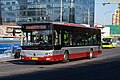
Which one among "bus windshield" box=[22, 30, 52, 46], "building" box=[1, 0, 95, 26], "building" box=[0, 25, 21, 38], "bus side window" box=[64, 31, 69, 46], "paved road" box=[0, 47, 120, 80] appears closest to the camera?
"paved road" box=[0, 47, 120, 80]

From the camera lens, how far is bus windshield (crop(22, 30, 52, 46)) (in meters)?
25.3

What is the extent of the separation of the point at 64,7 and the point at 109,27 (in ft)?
78.5

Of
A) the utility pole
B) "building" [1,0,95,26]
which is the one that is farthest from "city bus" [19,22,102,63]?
the utility pole

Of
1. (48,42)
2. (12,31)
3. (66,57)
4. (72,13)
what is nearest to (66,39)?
(66,57)

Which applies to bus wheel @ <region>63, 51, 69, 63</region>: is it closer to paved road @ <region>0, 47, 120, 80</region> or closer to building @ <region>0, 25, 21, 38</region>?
paved road @ <region>0, 47, 120, 80</region>

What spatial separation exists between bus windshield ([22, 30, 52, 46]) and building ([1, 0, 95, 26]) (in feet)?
370

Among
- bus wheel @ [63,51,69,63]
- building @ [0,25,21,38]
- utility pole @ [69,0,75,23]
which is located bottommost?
bus wheel @ [63,51,69,63]

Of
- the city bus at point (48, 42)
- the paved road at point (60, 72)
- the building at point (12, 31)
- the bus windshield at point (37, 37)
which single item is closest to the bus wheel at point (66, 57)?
the city bus at point (48, 42)

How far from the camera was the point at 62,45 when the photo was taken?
87.5 feet

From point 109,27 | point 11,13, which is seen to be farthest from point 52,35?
point 11,13

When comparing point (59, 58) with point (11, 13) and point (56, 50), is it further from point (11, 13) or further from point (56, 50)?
point (11, 13)

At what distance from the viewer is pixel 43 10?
145250 millimetres

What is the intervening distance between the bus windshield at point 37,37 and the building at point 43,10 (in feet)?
370

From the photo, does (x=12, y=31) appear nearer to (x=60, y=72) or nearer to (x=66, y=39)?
(x=66, y=39)
